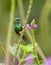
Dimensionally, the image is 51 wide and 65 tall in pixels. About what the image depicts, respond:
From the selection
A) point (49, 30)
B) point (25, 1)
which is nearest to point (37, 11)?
point (25, 1)

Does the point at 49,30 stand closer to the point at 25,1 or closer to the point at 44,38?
the point at 44,38

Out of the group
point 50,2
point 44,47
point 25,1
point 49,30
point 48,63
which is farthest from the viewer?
point 25,1

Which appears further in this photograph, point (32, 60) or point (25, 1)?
point (25, 1)

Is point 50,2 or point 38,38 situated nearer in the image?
point 50,2

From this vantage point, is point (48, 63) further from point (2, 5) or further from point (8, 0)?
point (8, 0)

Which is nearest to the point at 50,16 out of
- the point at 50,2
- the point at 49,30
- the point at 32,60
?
the point at 49,30

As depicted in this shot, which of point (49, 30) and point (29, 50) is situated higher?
point (29, 50)

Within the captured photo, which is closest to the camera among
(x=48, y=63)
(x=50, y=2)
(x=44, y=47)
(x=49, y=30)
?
(x=48, y=63)

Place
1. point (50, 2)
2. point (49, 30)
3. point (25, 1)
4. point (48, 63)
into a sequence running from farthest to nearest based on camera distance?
point (25, 1) → point (49, 30) → point (50, 2) → point (48, 63)

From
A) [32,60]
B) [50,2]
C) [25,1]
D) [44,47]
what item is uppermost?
[32,60]
